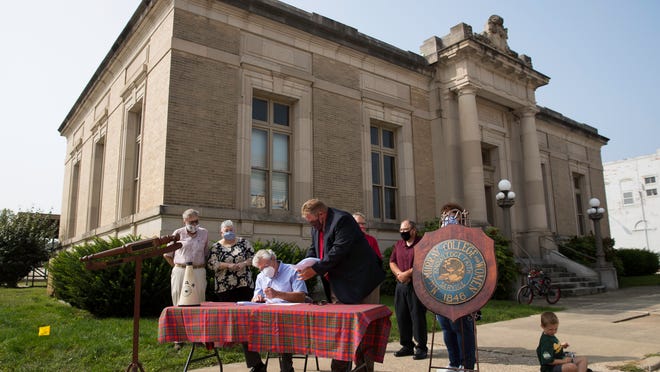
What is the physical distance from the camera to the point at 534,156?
19656 millimetres

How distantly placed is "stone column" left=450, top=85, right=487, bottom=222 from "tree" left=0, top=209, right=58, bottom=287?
1962 cm

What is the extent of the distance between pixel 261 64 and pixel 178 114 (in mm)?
3034

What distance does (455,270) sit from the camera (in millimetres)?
4438

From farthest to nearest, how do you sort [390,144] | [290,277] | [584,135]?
1. [584,135]
2. [390,144]
3. [290,277]

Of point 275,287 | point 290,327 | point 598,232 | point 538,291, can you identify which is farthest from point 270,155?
point 598,232

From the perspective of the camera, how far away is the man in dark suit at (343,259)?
450 cm

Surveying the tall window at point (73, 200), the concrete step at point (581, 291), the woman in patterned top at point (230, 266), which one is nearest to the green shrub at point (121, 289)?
the woman in patterned top at point (230, 266)

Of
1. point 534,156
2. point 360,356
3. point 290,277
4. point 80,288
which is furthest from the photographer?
point 534,156

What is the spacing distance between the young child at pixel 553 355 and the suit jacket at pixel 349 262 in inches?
63.0

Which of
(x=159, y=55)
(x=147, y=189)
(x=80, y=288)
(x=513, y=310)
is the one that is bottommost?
(x=513, y=310)

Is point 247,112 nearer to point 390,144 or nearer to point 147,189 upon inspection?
point 147,189

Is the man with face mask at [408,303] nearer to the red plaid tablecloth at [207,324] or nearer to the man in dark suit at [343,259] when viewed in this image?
the man in dark suit at [343,259]

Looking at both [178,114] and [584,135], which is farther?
[584,135]

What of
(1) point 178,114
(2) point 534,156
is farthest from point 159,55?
(2) point 534,156
